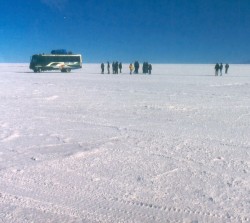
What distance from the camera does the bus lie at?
4669 cm

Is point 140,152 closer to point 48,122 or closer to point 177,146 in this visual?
point 177,146

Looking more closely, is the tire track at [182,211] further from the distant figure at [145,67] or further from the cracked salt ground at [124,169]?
the distant figure at [145,67]

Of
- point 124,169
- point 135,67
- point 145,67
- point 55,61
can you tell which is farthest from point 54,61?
point 124,169

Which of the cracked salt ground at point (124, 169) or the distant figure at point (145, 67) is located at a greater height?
the cracked salt ground at point (124, 169)

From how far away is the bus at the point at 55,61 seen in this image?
153 feet

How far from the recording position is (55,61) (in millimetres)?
47094

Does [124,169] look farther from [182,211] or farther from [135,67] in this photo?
[135,67]

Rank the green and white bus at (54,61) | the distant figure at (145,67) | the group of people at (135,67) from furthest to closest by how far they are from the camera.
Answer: the green and white bus at (54,61)
the distant figure at (145,67)
the group of people at (135,67)

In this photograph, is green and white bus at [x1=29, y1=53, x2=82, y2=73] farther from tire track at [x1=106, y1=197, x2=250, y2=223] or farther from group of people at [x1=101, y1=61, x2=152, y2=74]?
tire track at [x1=106, y1=197, x2=250, y2=223]

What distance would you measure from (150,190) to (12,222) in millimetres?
1674

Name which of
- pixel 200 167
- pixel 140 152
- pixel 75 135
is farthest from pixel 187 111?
pixel 200 167

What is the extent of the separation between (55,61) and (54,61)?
125 mm

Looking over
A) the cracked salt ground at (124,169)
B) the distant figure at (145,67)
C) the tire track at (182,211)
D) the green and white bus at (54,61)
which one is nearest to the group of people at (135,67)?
the distant figure at (145,67)

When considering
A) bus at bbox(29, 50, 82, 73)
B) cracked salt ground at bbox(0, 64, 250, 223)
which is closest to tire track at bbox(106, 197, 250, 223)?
cracked salt ground at bbox(0, 64, 250, 223)
